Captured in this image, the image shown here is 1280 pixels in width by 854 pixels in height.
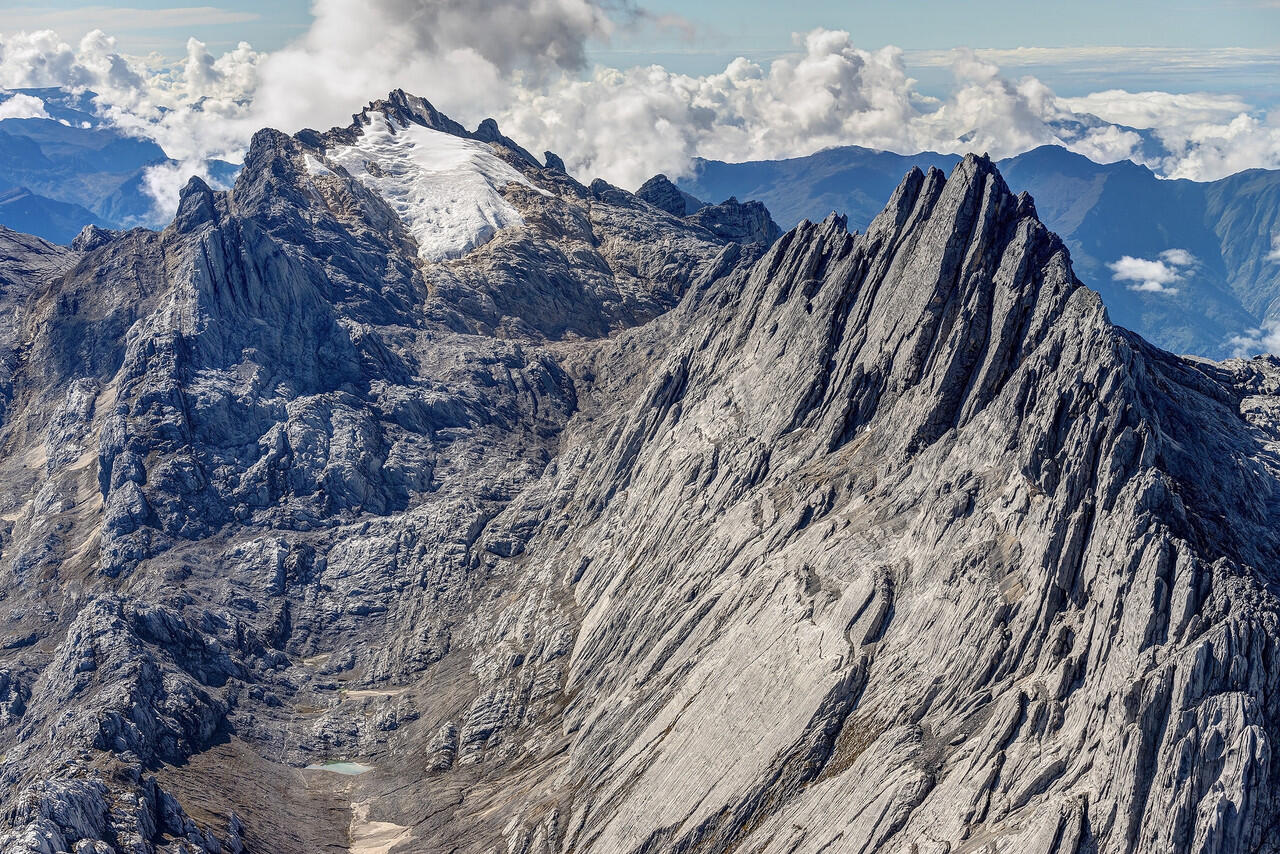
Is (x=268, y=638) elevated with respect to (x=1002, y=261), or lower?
lower

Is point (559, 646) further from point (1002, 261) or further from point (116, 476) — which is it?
point (116, 476)

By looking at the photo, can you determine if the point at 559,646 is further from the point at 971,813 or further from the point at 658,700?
the point at 971,813

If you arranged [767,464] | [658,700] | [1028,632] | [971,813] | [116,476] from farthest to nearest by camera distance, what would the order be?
[116,476] < [767,464] < [658,700] < [1028,632] < [971,813]

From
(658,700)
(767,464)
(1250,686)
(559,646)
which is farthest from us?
(559,646)

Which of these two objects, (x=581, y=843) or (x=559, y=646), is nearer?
(x=581, y=843)

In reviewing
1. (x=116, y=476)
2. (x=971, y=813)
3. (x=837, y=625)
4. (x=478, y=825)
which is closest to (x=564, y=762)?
(x=478, y=825)

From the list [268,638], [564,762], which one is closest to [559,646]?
[564,762]

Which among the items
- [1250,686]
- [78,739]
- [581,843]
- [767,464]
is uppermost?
[767,464]
